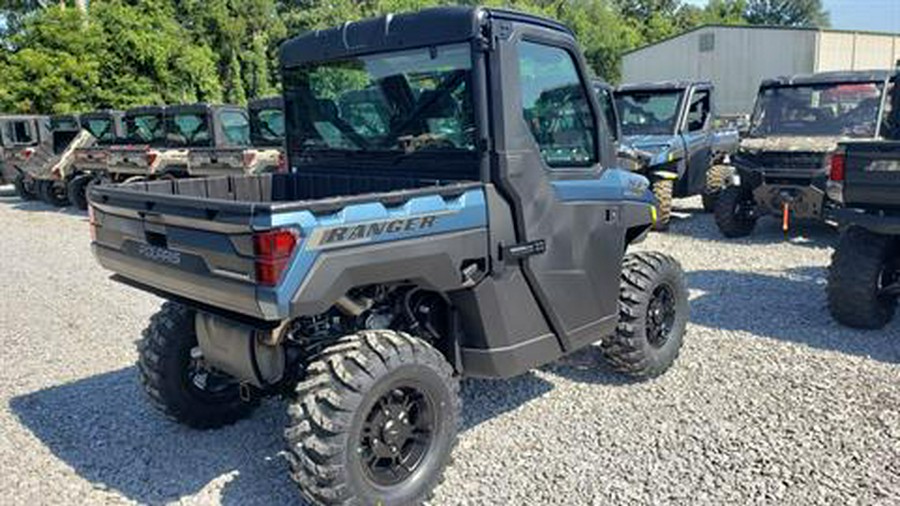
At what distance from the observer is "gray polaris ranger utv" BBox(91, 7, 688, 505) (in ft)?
10.3

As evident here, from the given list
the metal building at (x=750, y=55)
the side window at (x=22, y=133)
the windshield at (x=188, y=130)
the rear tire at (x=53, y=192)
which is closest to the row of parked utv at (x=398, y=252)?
the windshield at (x=188, y=130)

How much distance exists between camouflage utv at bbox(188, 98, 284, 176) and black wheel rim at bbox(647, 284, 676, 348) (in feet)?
24.2

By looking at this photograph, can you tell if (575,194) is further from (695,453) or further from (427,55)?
(695,453)

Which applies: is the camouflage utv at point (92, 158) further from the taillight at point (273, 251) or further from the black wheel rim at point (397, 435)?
the taillight at point (273, 251)

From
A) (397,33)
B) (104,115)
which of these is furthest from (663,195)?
(104,115)

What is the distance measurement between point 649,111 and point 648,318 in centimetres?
708

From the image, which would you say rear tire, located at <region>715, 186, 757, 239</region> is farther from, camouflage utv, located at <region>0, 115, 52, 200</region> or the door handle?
Result: camouflage utv, located at <region>0, 115, 52, 200</region>

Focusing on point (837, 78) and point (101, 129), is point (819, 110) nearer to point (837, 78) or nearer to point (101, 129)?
Result: point (837, 78)

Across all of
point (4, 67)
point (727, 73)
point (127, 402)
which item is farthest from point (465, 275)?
point (727, 73)

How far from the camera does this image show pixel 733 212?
9.77 metres

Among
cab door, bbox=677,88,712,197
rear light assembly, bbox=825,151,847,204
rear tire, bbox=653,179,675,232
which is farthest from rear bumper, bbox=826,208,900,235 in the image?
cab door, bbox=677,88,712,197

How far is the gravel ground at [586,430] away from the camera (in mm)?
3668

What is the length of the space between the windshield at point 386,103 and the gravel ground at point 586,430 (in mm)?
1680

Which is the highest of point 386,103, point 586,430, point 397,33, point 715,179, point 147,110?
point 397,33
